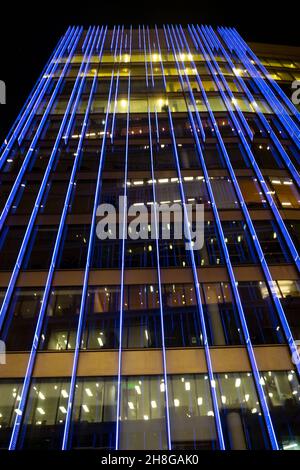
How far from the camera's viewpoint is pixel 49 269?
14.8 m

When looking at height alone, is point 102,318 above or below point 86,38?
below

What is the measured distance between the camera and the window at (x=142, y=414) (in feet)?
34.9

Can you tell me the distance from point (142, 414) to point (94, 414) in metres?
1.52

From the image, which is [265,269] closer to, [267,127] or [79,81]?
[267,127]

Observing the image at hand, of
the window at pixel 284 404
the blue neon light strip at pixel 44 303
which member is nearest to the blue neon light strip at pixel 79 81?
the blue neon light strip at pixel 44 303

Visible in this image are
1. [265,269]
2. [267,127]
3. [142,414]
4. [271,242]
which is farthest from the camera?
[267,127]

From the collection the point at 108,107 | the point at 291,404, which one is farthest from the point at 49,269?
the point at 108,107

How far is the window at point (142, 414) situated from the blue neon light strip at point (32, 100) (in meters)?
13.0

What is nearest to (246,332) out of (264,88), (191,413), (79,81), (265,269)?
(265,269)

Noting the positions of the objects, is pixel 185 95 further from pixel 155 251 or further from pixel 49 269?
pixel 49 269

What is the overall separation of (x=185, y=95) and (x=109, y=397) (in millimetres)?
20279

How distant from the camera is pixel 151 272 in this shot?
48.7 ft

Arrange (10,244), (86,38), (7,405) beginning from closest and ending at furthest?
(7,405)
(10,244)
(86,38)

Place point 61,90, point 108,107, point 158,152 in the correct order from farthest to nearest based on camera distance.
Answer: point 61,90 → point 108,107 → point 158,152
